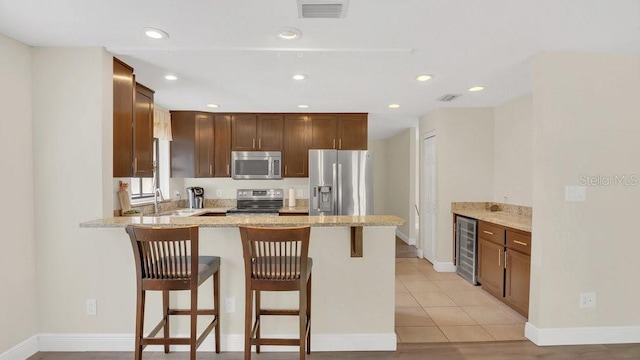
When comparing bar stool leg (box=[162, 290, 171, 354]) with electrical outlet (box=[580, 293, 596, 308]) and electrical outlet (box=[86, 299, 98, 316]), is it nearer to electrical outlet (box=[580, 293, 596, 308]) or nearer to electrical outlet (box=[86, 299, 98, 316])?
electrical outlet (box=[86, 299, 98, 316])

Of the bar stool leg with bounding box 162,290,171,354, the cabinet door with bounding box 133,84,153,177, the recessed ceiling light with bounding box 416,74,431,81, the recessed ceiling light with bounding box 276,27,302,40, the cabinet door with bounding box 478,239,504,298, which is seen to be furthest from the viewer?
the cabinet door with bounding box 478,239,504,298

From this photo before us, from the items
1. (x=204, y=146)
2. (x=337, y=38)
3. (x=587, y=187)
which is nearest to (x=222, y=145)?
(x=204, y=146)

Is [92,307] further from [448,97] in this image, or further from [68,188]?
[448,97]

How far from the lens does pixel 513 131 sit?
13.4ft

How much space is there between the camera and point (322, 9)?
6.14 feet

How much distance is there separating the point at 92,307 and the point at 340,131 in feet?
12.2

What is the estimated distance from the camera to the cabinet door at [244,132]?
490cm

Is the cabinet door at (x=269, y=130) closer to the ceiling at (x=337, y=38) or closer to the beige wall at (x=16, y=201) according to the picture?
the ceiling at (x=337, y=38)

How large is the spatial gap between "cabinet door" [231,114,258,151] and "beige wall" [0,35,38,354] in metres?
2.66

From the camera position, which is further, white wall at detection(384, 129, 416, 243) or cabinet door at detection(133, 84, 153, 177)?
white wall at detection(384, 129, 416, 243)

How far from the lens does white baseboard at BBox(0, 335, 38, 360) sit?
2.22 m

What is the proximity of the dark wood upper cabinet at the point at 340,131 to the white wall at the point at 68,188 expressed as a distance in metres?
3.00

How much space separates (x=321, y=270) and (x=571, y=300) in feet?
6.92

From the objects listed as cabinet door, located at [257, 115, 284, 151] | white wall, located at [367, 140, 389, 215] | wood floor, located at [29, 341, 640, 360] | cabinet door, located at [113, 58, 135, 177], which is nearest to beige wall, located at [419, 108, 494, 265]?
wood floor, located at [29, 341, 640, 360]
